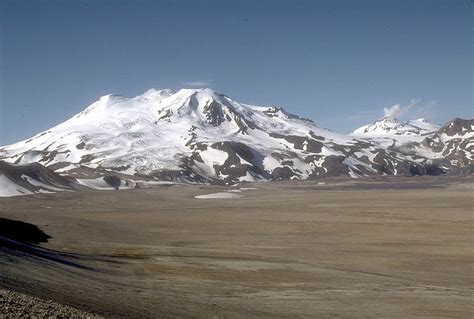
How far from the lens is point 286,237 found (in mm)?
66312

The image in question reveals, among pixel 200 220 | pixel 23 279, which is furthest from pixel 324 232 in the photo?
pixel 23 279

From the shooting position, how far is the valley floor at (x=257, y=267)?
28719mm

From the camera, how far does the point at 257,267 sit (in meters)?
42.3

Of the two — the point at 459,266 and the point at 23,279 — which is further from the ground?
the point at 23,279

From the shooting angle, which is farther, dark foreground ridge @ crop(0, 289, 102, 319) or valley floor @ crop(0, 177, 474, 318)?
valley floor @ crop(0, 177, 474, 318)

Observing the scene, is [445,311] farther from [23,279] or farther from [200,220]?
[200,220]

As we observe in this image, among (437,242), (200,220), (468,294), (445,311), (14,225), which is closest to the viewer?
(445,311)

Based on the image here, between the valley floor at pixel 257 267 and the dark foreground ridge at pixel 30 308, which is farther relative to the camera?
the valley floor at pixel 257 267

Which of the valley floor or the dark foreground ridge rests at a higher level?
the dark foreground ridge

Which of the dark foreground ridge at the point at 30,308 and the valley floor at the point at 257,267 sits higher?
the dark foreground ridge at the point at 30,308

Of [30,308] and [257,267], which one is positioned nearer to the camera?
[30,308]

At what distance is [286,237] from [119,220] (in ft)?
106

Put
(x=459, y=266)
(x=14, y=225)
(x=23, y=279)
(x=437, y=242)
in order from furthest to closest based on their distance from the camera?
(x=14, y=225) < (x=437, y=242) < (x=459, y=266) < (x=23, y=279)

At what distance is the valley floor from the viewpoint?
94.2ft
